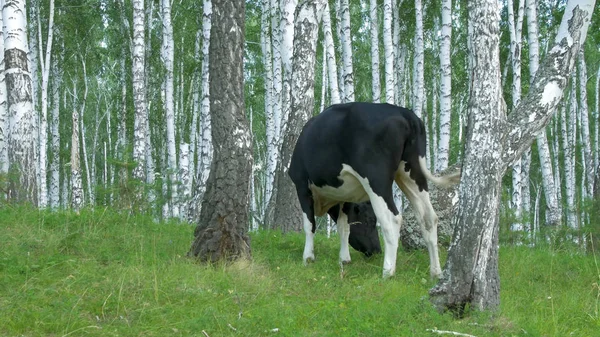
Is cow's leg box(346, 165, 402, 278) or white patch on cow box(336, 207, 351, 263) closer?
cow's leg box(346, 165, 402, 278)

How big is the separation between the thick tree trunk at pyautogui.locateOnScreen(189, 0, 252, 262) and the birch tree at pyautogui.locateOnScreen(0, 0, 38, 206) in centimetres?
416

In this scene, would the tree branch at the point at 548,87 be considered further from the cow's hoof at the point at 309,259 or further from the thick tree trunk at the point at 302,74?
the thick tree trunk at the point at 302,74

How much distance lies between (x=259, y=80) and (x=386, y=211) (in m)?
25.8

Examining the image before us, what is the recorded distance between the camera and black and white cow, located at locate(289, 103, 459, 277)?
7746 millimetres

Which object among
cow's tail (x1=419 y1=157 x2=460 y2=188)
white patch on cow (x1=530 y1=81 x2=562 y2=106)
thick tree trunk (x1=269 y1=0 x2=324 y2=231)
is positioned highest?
thick tree trunk (x1=269 y1=0 x2=324 y2=231)

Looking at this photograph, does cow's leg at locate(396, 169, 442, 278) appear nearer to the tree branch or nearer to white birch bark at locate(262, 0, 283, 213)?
the tree branch

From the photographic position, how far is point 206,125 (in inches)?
682

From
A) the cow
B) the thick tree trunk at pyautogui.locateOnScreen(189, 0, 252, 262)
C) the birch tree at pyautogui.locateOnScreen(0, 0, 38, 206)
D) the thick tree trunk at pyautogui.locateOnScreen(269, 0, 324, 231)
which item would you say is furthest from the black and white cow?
the birch tree at pyautogui.locateOnScreen(0, 0, 38, 206)

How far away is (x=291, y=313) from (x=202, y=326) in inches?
32.8

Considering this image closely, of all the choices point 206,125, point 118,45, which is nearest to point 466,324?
point 206,125

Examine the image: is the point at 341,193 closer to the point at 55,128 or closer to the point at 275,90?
the point at 275,90

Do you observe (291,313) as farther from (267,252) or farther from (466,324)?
(267,252)

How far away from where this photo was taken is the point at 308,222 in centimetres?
884

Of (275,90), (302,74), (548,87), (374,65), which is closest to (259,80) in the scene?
(275,90)
